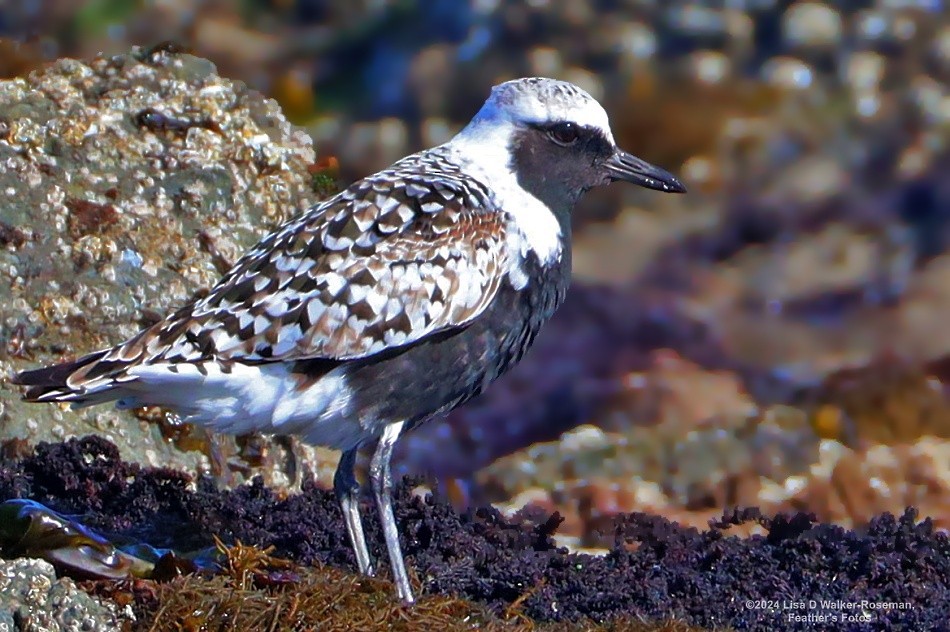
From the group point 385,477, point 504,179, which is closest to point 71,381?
point 385,477

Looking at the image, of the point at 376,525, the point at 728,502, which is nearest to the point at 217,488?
the point at 376,525

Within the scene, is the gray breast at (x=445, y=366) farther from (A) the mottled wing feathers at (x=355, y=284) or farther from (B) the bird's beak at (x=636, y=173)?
(B) the bird's beak at (x=636, y=173)

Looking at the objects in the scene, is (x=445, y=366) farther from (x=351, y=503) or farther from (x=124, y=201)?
(x=124, y=201)

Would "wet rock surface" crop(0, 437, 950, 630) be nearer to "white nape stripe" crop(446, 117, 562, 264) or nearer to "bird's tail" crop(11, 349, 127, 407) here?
"bird's tail" crop(11, 349, 127, 407)

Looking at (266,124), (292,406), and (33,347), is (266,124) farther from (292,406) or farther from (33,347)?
(292,406)

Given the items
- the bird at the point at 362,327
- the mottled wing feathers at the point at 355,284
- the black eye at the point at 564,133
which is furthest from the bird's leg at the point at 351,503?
the black eye at the point at 564,133
